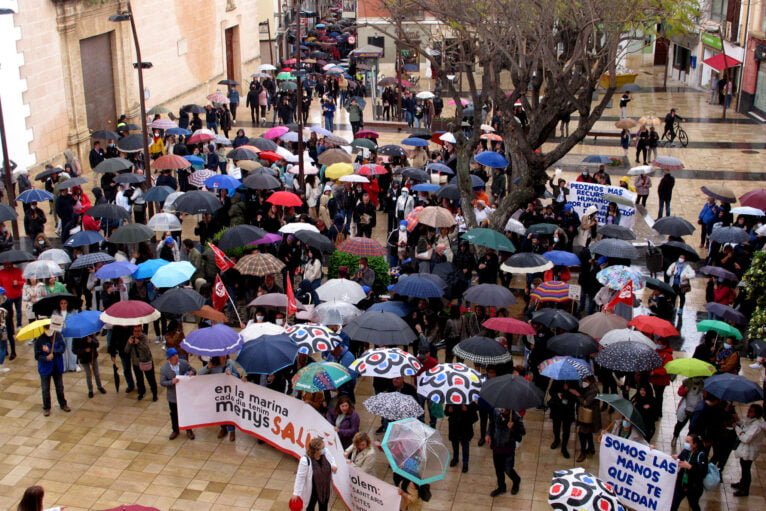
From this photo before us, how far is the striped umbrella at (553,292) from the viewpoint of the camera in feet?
51.7

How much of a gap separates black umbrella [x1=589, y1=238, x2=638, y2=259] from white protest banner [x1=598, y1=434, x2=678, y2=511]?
574cm

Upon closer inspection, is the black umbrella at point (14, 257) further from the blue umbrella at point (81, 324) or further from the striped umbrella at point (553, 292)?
the striped umbrella at point (553, 292)

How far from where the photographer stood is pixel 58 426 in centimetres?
1398

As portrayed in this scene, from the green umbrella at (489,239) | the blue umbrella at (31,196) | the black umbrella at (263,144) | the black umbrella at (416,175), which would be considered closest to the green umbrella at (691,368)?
the green umbrella at (489,239)

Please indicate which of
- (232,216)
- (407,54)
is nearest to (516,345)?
(232,216)

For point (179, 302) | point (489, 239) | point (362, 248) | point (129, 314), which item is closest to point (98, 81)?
point (362, 248)

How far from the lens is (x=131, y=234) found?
56.7 feet

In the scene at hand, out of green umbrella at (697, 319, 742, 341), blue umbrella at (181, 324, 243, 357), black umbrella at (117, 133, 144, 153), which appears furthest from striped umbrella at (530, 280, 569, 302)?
black umbrella at (117, 133, 144, 153)

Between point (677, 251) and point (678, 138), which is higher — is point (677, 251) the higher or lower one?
the higher one

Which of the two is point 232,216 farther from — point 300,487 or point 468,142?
point 300,487

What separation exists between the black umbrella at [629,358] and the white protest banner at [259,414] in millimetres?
3955

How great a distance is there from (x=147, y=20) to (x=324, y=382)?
26411 millimetres

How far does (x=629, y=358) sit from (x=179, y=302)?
22.5ft

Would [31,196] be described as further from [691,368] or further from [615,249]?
[691,368]
